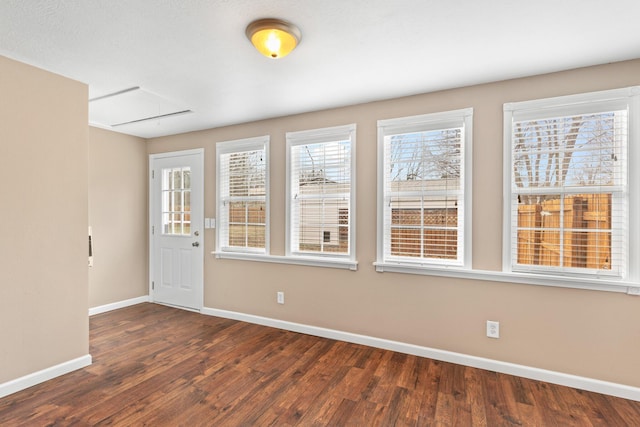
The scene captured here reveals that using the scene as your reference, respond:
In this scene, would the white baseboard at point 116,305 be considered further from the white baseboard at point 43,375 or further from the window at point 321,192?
the window at point 321,192

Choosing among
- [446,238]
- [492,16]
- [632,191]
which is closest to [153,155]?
[446,238]

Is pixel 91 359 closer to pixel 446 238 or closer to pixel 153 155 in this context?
pixel 153 155

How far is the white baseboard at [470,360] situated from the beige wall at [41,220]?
1817 millimetres

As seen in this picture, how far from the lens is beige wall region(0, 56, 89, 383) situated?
231 cm

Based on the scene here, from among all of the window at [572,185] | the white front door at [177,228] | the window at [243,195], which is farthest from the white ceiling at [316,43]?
the white front door at [177,228]

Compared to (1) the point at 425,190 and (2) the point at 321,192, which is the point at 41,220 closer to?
(2) the point at 321,192

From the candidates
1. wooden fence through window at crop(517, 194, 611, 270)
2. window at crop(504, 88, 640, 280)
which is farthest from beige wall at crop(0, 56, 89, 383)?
wooden fence through window at crop(517, 194, 611, 270)

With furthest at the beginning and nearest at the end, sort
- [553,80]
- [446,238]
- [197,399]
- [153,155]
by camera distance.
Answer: [153,155] < [446,238] < [553,80] < [197,399]

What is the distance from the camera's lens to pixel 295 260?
11.6ft

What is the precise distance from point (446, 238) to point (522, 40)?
62.7 inches

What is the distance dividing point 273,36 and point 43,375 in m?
3.03

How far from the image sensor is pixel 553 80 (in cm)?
250

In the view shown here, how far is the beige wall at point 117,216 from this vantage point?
407 cm

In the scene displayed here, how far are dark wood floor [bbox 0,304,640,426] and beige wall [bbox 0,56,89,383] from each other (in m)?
0.36
